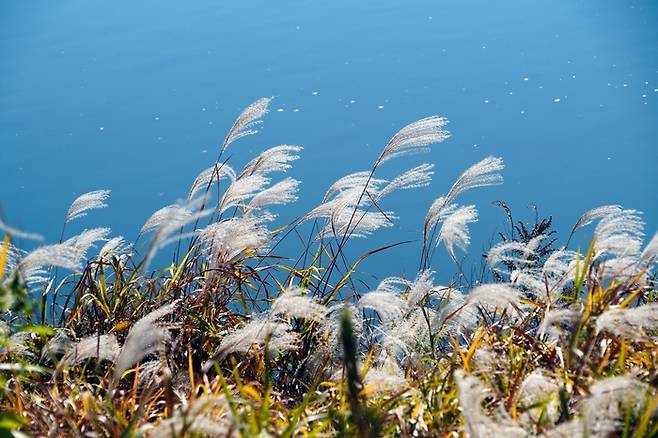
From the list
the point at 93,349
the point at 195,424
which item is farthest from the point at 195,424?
the point at 93,349

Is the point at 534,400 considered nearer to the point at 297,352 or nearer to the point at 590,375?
the point at 590,375

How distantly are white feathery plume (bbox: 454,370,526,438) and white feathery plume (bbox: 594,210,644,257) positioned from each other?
35.6 inches

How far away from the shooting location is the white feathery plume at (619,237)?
7.26 feet

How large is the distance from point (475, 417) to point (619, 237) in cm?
107

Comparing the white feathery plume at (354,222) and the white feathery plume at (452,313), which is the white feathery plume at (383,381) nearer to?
the white feathery plume at (452,313)

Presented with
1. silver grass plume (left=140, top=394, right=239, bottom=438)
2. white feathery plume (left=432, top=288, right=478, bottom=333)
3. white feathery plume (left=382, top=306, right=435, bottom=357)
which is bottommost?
white feathery plume (left=382, top=306, right=435, bottom=357)

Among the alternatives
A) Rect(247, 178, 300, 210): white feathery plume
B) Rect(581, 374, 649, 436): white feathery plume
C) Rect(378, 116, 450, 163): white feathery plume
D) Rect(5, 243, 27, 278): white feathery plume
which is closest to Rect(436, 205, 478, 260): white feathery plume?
Rect(378, 116, 450, 163): white feathery plume

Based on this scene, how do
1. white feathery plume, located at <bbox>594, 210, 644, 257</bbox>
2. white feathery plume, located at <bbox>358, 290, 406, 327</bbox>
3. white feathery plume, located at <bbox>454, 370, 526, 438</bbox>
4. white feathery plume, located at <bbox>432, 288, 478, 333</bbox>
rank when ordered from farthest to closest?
white feathery plume, located at <bbox>594, 210, 644, 257</bbox> → white feathery plume, located at <bbox>432, 288, 478, 333</bbox> → white feathery plume, located at <bbox>358, 290, 406, 327</bbox> → white feathery plume, located at <bbox>454, 370, 526, 438</bbox>

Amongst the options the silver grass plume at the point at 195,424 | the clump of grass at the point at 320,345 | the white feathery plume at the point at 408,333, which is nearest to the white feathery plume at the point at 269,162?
the clump of grass at the point at 320,345

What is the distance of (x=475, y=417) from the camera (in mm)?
1323

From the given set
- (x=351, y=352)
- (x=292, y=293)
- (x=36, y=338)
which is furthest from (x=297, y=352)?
(x=351, y=352)

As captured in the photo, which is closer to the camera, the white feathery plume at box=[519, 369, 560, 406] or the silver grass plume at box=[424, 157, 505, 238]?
the white feathery plume at box=[519, 369, 560, 406]

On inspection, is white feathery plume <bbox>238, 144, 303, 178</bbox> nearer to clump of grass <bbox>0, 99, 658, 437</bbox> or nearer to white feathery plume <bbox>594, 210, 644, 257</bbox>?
clump of grass <bbox>0, 99, 658, 437</bbox>

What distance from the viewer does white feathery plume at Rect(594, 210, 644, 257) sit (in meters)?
2.21
